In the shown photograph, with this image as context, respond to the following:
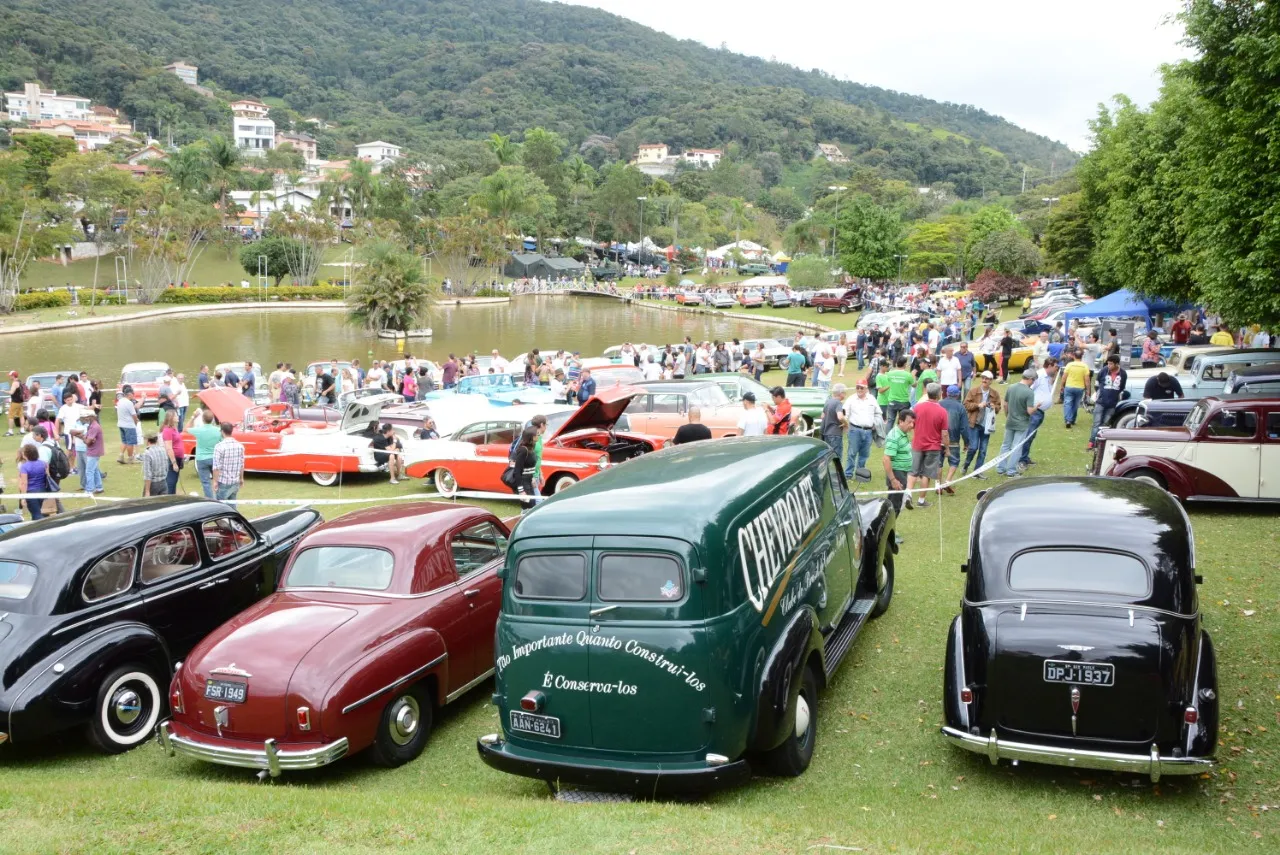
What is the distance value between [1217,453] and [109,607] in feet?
42.0

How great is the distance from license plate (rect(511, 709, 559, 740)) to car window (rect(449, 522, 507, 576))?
7.17 ft

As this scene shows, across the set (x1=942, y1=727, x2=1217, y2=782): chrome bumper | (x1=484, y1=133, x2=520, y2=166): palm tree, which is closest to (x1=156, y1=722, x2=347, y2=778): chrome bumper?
(x1=942, y1=727, x2=1217, y2=782): chrome bumper

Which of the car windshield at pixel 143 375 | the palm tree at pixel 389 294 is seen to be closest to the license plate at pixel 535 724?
the car windshield at pixel 143 375

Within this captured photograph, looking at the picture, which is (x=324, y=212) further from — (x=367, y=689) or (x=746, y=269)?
(x=367, y=689)

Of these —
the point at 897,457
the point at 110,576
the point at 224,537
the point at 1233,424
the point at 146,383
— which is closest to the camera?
the point at 110,576

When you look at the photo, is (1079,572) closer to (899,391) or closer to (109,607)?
(109,607)

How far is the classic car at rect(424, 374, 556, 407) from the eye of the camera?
21.1 metres

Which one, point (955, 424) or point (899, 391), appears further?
point (899, 391)

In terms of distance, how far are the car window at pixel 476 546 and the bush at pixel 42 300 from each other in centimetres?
7304

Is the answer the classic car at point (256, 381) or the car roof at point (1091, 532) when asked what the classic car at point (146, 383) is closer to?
A: the classic car at point (256, 381)

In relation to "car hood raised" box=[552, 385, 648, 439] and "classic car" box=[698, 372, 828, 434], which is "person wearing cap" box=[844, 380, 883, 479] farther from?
"car hood raised" box=[552, 385, 648, 439]

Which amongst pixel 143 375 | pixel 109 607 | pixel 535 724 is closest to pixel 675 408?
pixel 109 607

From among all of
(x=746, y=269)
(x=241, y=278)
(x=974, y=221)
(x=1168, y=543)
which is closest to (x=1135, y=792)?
(x=1168, y=543)

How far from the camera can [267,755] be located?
666cm
